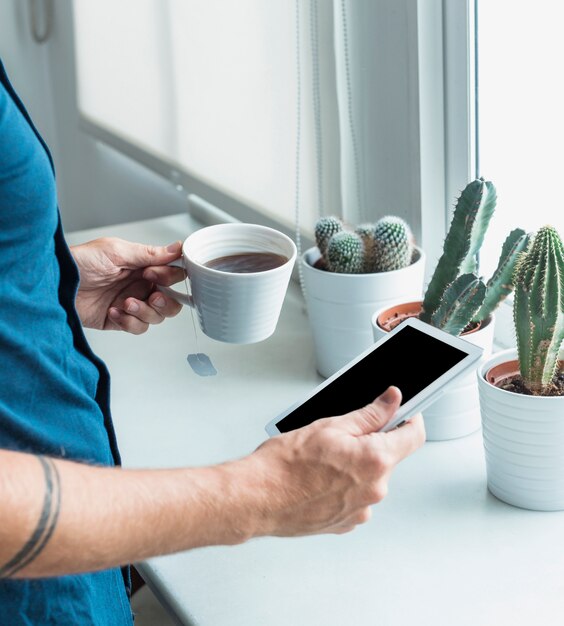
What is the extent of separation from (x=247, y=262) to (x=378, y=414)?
24 cm

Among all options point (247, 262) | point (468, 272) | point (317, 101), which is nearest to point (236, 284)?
point (247, 262)

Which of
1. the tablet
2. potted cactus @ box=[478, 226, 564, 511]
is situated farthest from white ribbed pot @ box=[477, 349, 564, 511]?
the tablet

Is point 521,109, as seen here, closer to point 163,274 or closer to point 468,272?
point 468,272

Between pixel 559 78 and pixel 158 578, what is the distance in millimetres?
697

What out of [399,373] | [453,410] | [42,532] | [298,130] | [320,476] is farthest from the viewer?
[298,130]

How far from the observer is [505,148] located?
118 cm

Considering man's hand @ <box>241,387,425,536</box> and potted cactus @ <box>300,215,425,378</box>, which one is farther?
potted cactus @ <box>300,215,425,378</box>

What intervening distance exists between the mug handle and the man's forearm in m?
0.29

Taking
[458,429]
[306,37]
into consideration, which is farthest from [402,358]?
[306,37]

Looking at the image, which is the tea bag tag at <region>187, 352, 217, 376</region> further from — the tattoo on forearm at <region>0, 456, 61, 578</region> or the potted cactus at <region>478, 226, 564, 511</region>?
the tattoo on forearm at <region>0, 456, 61, 578</region>

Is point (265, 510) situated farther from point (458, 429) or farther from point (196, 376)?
point (196, 376)

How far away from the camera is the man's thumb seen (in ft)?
2.47

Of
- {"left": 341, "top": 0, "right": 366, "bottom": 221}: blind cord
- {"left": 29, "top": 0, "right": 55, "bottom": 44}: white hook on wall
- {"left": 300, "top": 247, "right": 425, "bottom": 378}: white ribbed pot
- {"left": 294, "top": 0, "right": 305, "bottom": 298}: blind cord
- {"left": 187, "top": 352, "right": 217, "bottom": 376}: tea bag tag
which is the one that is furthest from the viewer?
{"left": 29, "top": 0, "right": 55, "bottom": 44}: white hook on wall

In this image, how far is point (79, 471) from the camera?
0.63 meters
